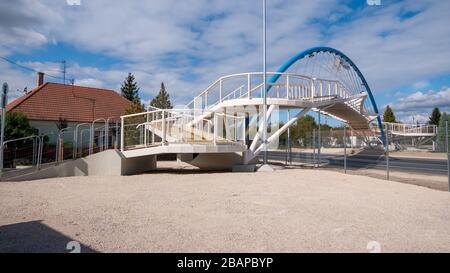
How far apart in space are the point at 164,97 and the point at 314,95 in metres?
26.8

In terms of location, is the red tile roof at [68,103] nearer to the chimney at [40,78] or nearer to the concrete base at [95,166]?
the chimney at [40,78]

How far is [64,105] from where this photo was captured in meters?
29.1

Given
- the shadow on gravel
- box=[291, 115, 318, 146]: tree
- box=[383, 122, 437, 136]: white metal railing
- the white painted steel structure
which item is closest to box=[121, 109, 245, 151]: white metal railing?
the white painted steel structure

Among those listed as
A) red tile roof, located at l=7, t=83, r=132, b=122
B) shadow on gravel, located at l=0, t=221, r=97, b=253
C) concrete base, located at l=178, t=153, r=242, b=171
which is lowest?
shadow on gravel, located at l=0, t=221, r=97, b=253

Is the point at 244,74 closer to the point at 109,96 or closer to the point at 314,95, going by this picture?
the point at 314,95

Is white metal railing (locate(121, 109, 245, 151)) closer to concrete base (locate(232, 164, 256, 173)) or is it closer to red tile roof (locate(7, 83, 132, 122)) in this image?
concrete base (locate(232, 164, 256, 173))

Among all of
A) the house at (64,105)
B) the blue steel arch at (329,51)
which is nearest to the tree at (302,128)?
the blue steel arch at (329,51)

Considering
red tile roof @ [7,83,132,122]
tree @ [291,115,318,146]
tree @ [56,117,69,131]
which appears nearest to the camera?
tree @ [56,117,69,131]

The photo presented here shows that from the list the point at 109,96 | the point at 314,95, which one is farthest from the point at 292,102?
the point at 109,96

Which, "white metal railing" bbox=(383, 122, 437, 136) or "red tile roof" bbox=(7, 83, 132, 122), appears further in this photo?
"white metal railing" bbox=(383, 122, 437, 136)

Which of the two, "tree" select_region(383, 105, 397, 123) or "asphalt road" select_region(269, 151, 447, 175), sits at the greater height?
Result: "tree" select_region(383, 105, 397, 123)

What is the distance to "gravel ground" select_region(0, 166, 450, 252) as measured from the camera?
408 centimetres

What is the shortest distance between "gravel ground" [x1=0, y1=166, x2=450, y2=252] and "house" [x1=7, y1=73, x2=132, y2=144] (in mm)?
18660
